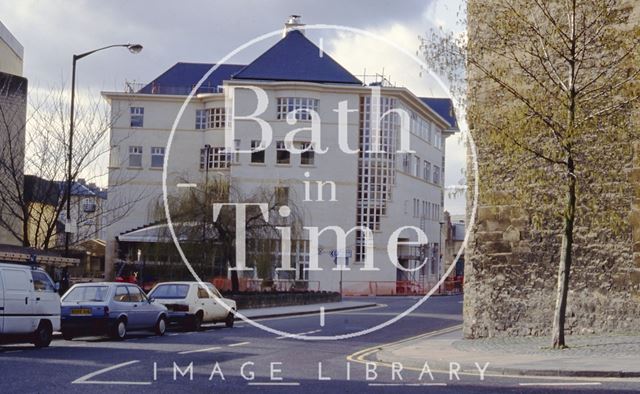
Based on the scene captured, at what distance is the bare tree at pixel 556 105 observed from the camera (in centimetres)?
1875

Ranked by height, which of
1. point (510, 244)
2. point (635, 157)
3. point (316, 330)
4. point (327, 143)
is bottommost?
point (316, 330)

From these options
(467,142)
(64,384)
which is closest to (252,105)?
(467,142)

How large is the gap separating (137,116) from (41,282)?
52756mm

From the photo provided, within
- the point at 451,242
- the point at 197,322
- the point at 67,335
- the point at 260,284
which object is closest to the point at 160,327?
the point at 197,322

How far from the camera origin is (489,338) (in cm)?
2188

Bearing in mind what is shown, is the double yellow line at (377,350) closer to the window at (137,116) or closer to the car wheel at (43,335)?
the car wheel at (43,335)

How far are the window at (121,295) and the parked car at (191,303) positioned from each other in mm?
3160

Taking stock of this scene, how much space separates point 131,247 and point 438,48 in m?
46.7

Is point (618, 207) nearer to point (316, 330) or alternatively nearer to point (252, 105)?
point (316, 330)

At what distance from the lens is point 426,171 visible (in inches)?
2987

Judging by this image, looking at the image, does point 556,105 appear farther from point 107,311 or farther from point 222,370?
point 107,311

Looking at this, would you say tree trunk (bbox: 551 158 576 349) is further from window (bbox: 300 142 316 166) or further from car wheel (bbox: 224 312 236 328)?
window (bbox: 300 142 316 166)

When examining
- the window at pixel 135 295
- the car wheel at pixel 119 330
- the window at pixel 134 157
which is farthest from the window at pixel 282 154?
the car wheel at pixel 119 330

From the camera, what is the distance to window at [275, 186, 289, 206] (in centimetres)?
4685
